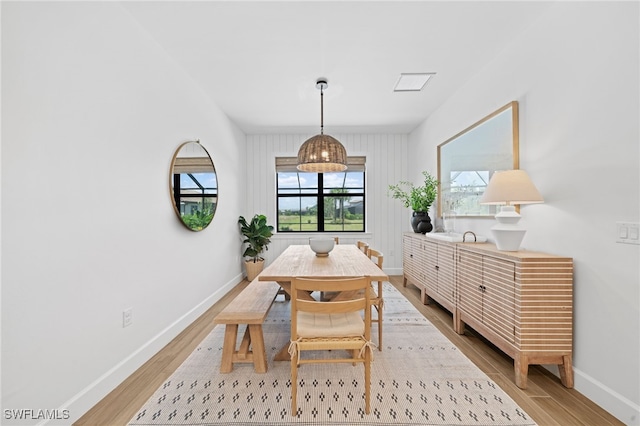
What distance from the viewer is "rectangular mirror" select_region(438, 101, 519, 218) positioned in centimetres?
232

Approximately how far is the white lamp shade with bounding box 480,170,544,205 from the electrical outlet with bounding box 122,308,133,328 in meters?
2.80

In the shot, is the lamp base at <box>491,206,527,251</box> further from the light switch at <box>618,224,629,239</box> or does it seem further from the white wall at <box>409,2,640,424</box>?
the light switch at <box>618,224,629,239</box>

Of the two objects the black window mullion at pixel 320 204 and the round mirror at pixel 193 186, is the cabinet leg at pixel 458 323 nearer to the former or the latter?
the round mirror at pixel 193 186

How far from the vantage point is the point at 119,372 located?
1819 mm

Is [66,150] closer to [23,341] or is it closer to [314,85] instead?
[23,341]

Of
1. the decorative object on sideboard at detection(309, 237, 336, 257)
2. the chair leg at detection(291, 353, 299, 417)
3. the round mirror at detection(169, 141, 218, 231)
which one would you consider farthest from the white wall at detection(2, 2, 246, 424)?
the decorative object on sideboard at detection(309, 237, 336, 257)

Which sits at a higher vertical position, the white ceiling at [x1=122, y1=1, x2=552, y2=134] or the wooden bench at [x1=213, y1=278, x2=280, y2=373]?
the white ceiling at [x1=122, y1=1, x2=552, y2=134]

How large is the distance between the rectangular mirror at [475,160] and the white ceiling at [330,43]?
0.60 metres

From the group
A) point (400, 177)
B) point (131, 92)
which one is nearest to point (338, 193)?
point (400, 177)

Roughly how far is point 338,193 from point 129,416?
414 centimetres

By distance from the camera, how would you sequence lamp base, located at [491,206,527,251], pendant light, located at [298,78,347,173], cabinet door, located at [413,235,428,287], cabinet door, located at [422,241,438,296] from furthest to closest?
cabinet door, located at [413,235,428,287], cabinet door, located at [422,241,438,296], pendant light, located at [298,78,347,173], lamp base, located at [491,206,527,251]

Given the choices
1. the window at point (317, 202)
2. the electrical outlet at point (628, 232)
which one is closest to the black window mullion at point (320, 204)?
the window at point (317, 202)

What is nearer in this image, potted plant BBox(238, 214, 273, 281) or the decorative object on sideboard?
the decorative object on sideboard

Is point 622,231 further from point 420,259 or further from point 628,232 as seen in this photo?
point 420,259
